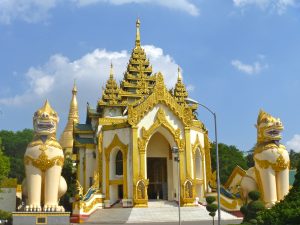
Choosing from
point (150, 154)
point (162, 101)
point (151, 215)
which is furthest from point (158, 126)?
point (151, 215)

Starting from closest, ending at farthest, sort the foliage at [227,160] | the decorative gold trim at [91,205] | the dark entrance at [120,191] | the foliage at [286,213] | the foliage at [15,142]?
the foliage at [286,213] < the decorative gold trim at [91,205] < the dark entrance at [120,191] < the foliage at [227,160] < the foliage at [15,142]

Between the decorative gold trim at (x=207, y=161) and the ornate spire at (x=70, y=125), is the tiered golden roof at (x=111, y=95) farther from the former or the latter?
the ornate spire at (x=70, y=125)

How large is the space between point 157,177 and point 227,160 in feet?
62.3

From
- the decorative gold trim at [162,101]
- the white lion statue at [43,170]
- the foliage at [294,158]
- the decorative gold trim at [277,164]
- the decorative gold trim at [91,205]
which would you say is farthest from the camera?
the foliage at [294,158]

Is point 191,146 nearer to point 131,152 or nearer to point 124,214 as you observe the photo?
point 131,152

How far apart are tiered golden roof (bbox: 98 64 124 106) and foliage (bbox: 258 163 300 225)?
23.6 meters

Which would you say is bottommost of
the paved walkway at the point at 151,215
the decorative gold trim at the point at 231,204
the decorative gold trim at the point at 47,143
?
the paved walkway at the point at 151,215

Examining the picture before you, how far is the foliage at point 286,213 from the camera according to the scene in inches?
573

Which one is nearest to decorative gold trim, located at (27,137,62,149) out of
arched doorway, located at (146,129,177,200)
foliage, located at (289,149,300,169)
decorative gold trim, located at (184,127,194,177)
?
arched doorway, located at (146,129,177,200)

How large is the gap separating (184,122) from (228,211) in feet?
22.5

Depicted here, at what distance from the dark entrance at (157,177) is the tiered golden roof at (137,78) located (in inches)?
266

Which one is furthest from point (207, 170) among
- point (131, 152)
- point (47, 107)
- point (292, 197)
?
point (292, 197)

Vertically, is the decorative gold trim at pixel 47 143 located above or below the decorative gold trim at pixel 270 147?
above

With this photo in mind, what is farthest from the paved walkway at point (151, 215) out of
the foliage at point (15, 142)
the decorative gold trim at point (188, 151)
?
the foliage at point (15, 142)
